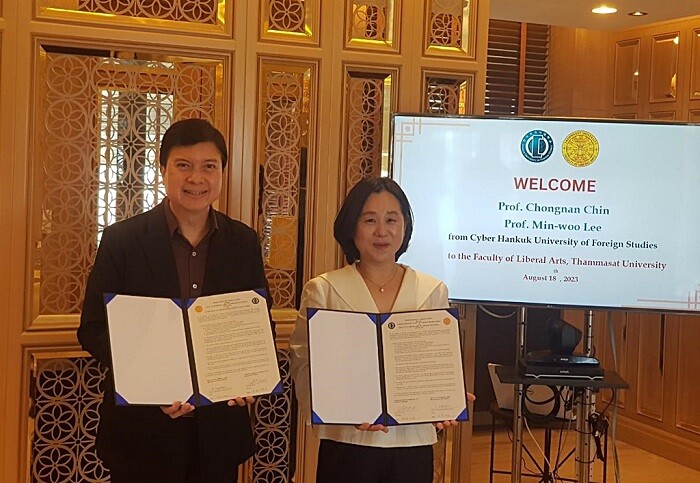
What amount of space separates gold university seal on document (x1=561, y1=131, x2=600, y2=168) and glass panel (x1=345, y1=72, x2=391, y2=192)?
71 cm

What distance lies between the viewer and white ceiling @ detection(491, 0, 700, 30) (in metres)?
4.77

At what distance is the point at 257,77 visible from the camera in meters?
3.29

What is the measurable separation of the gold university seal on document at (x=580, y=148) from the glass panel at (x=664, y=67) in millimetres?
2287

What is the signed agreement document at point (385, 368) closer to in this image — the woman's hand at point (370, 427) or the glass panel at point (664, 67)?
the woman's hand at point (370, 427)

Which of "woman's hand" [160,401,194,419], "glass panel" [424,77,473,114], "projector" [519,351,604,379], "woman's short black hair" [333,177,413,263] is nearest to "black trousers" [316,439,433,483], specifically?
"woman's hand" [160,401,194,419]

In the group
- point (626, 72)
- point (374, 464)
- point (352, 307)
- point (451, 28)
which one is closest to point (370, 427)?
point (374, 464)

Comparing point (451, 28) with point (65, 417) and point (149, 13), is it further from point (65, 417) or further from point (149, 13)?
point (65, 417)

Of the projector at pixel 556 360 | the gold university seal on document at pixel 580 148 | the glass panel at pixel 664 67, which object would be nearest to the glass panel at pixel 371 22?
the gold university seal on document at pixel 580 148

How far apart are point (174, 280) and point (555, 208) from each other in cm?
165

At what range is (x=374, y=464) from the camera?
94.2 inches

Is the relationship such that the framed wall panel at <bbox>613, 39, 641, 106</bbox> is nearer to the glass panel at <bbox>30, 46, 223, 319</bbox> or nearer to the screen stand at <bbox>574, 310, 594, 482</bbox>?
the screen stand at <bbox>574, 310, 594, 482</bbox>

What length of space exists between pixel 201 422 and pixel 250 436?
0.22 metres

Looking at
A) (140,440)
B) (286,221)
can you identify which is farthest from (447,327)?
(286,221)

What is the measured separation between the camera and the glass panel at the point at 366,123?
345cm
